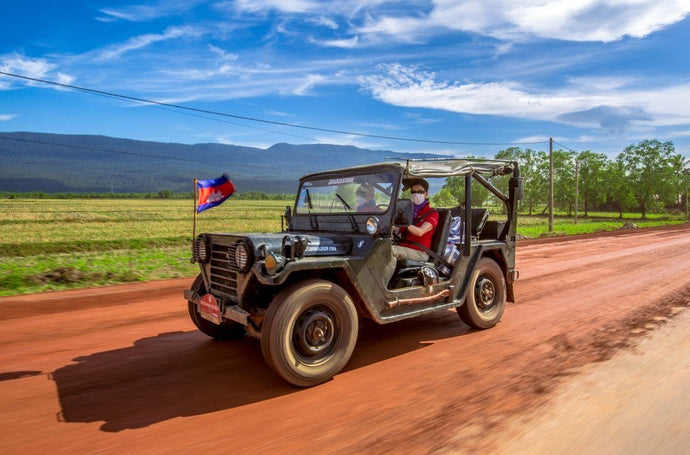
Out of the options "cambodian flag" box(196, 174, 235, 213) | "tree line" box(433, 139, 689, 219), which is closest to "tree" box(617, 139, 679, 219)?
"tree line" box(433, 139, 689, 219)

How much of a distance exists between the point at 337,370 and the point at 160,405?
1.48 meters

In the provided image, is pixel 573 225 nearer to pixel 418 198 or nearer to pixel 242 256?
pixel 418 198

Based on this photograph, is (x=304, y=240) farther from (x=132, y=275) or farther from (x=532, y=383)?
(x=132, y=275)

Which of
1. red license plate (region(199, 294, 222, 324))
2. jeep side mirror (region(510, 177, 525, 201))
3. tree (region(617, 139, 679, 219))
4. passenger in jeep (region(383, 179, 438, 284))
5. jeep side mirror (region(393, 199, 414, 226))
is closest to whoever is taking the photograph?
red license plate (region(199, 294, 222, 324))

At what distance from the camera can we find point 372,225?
4398 millimetres

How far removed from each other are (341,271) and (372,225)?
0.59 m

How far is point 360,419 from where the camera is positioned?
10.6ft

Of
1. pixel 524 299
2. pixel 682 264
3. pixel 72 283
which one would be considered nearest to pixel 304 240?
pixel 524 299

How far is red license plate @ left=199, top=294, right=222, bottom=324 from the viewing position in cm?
412

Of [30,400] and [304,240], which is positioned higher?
[304,240]

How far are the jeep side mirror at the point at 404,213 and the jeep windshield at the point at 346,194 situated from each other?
36 centimetres

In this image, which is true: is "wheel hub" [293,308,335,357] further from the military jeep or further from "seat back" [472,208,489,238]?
"seat back" [472,208,489,238]

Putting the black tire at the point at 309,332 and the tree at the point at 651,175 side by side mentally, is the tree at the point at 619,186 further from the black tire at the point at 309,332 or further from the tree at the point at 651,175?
the black tire at the point at 309,332

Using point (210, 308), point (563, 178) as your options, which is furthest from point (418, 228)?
point (563, 178)
